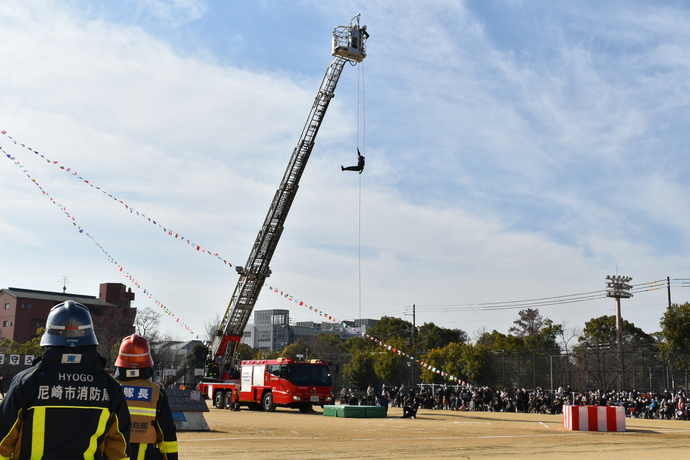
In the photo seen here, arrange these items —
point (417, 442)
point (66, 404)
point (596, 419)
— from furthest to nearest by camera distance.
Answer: point (596, 419)
point (417, 442)
point (66, 404)

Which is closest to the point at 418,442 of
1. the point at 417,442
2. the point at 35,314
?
the point at 417,442

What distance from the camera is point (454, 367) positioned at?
159 feet

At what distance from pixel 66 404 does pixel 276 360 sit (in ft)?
92.2

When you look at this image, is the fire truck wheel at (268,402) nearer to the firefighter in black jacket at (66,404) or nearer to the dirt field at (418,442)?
the dirt field at (418,442)

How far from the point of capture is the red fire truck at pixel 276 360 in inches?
1196

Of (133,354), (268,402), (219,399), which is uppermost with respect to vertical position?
(133,354)

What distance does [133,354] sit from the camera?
16.1 feet

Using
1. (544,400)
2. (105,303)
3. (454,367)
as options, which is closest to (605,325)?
(454,367)

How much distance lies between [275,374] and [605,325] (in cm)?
5042

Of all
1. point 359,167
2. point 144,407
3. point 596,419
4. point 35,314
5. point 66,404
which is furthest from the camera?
point 35,314

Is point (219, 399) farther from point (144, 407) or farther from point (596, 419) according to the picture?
point (144, 407)

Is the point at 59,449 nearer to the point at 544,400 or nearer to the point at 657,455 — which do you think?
the point at 657,455

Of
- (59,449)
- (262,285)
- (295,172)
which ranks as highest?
(295,172)

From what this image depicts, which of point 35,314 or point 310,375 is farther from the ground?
point 35,314
